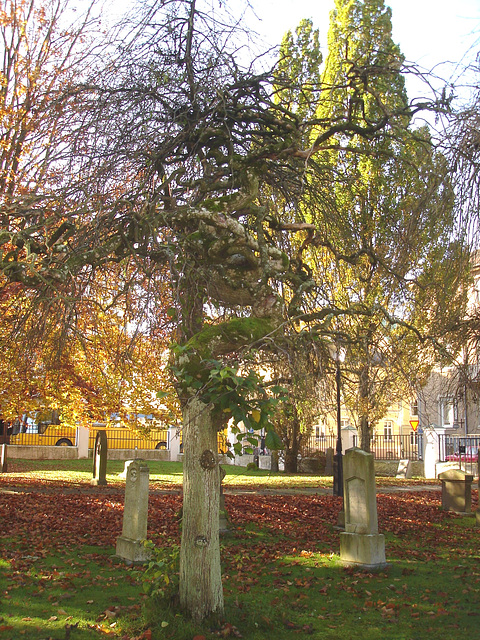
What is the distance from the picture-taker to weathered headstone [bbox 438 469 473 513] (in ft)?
47.8

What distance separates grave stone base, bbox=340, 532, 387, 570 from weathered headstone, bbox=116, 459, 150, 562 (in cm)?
300

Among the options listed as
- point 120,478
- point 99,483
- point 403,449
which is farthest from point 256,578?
point 403,449

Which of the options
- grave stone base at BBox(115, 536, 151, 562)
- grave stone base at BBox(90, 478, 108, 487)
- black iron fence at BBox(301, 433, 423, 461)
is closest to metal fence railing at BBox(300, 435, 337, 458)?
black iron fence at BBox(301, 433, 423, 461)

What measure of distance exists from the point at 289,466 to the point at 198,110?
72.4ft

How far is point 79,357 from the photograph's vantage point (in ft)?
53.6

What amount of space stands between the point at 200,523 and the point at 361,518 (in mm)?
4219

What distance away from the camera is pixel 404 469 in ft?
84.2

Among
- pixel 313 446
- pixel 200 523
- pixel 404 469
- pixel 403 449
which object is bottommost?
pixel 404 469

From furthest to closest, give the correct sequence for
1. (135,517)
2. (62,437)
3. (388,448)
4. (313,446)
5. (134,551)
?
(388,448) < (313,446) < (62,437) < (135,517) < (134,551)

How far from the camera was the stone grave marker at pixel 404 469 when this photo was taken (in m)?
25.4

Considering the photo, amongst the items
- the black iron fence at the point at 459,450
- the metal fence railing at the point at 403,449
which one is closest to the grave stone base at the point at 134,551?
the black iron fence at the point at 459,450

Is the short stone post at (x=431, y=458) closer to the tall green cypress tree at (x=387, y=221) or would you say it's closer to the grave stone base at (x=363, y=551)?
the tall green cypress tree at (x=387, y=221)

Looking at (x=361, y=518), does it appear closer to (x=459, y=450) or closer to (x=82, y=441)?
(x=459, y=450)

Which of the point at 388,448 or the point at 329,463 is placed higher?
the point at 388,448
